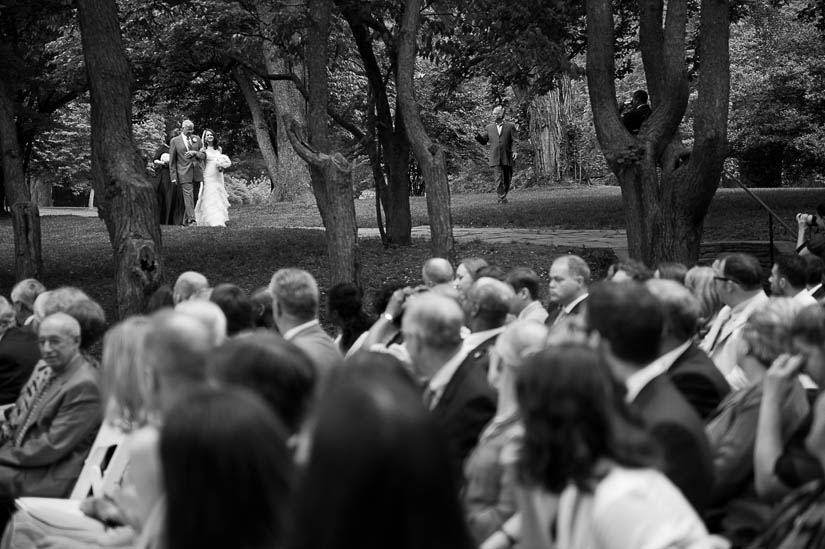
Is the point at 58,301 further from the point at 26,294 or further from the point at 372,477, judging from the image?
the point at 372,477

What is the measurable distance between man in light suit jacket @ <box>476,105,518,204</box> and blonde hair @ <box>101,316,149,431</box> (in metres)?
20.2

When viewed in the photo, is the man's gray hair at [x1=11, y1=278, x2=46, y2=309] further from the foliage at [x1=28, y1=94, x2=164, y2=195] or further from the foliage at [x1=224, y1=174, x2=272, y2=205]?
the foliage at [x1=224, y1=174, x2=272, y2=205]

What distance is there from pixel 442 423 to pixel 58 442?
2.22 meters

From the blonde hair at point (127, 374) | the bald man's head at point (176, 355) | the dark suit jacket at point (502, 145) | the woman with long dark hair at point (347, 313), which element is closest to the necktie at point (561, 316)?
the woman with long dark hair at point (347, 313)

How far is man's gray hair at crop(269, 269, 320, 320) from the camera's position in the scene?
623 cm

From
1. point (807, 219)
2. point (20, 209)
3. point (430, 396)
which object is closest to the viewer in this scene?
point (430, 396)

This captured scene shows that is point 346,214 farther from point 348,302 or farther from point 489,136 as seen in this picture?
point 489,136

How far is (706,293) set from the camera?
22.8 feet

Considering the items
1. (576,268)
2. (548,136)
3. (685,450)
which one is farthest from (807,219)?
(548,136)

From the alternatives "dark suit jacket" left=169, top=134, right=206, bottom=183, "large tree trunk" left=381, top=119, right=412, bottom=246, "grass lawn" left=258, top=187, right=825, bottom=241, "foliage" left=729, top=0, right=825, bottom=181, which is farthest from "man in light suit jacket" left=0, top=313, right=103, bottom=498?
"foliage" left=729, top=0, right=825, bottom=181

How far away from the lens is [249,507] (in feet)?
8.51

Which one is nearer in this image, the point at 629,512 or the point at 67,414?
the point at 629,512

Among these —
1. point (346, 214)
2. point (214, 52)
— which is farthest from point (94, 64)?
point (214, 52)

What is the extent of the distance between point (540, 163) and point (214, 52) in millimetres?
17486
